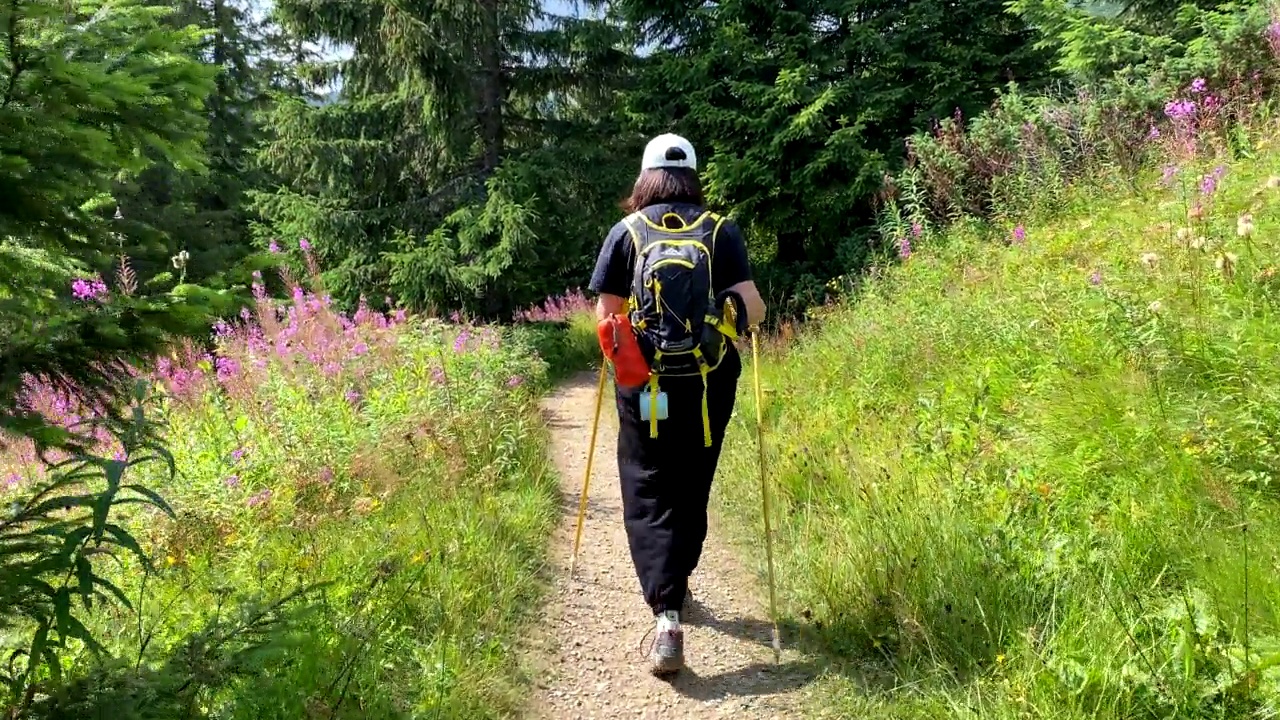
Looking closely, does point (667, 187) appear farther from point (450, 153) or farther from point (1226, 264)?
point (450, 153)

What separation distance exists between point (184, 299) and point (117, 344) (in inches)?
7.9

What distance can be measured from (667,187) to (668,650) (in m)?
1.99

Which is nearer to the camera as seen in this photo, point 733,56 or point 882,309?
point 882,309

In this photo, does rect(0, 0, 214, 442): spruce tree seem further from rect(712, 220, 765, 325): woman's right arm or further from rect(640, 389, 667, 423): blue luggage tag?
rect(712, 220, 765, 325): woman's right arm

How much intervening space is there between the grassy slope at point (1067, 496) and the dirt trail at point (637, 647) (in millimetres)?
224

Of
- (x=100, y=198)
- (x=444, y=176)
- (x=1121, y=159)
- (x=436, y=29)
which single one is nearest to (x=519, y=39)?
(x=436, y=29)

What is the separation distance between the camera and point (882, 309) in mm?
6391

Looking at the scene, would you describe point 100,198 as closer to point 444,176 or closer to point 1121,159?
point 1121,159

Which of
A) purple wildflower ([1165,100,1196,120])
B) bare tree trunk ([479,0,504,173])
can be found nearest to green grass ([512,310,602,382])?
bare tree trunk ([479,0,504,173])

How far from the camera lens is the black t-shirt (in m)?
3.21

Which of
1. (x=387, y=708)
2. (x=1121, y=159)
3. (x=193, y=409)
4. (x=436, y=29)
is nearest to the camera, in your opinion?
(x=387, y=708)

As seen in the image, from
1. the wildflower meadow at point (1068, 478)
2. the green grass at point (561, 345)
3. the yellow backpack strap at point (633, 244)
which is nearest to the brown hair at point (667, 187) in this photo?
the yellow backpack strap at point (633, 244)

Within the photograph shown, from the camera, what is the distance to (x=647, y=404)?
124 inches

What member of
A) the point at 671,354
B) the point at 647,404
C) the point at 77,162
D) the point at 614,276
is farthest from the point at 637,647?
the point at 77,162
